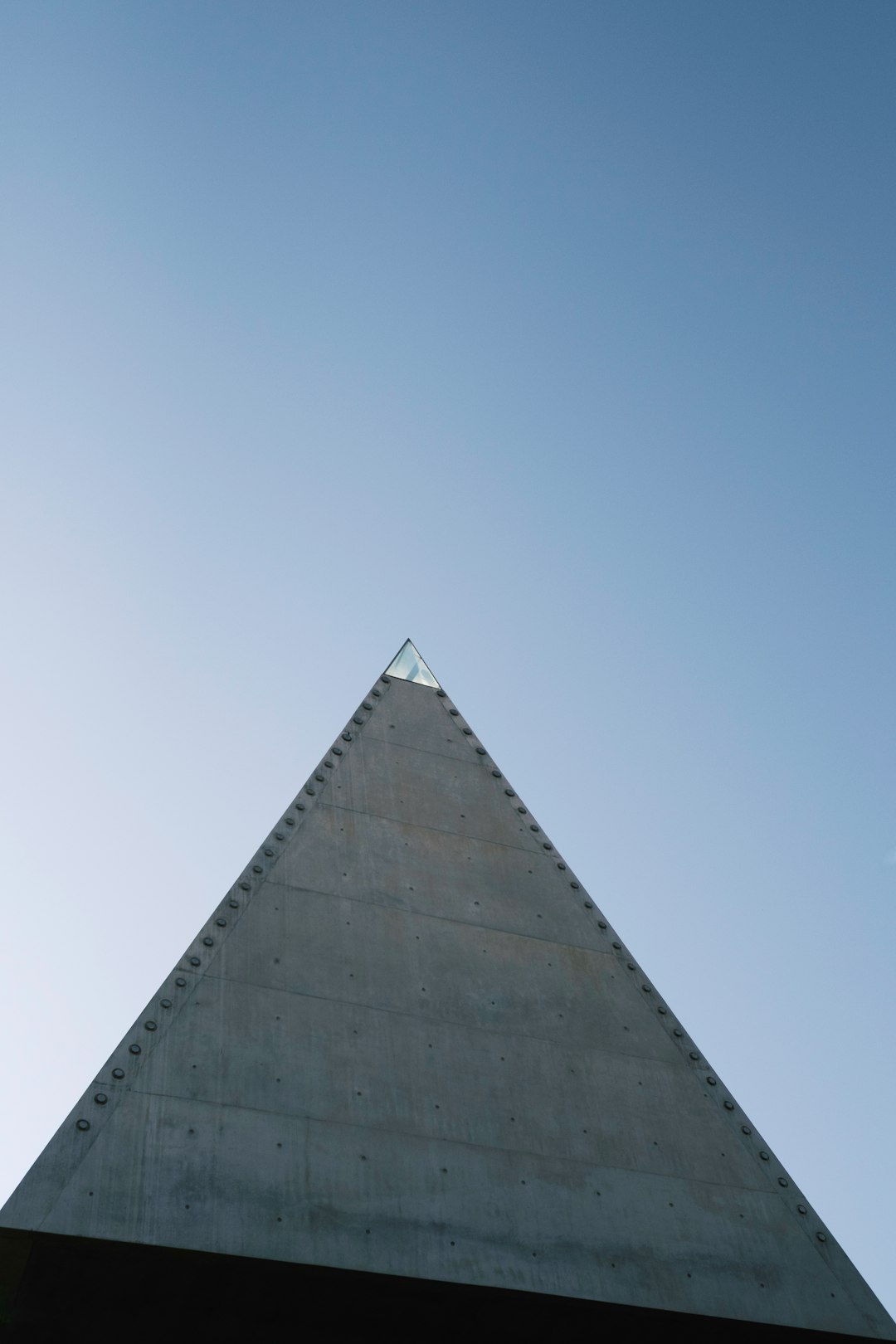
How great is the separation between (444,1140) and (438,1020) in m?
1.34

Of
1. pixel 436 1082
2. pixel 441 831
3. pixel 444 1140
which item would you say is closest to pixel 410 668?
pixel 441 831

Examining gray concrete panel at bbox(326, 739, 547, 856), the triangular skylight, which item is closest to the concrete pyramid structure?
gray concrete panel at bbox(326, 739, 547, 856)

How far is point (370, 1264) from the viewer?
8.52 metres

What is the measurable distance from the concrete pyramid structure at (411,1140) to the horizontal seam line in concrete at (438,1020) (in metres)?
0.03

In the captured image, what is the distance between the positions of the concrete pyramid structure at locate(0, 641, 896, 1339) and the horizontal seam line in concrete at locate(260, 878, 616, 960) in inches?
0.8

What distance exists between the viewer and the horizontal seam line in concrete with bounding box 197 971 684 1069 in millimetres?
10430

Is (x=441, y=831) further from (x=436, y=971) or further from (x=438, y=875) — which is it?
(x=436, y=971)

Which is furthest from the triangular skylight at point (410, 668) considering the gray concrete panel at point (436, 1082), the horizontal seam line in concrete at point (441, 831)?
the gray concrete panel at point (436, 1082)

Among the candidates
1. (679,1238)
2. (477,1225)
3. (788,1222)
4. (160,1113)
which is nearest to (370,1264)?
(477,1225)

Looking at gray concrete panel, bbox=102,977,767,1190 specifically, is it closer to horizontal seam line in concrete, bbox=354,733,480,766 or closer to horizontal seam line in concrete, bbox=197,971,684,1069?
horizontal seam line in concrete, bbox=197,971,684,1069

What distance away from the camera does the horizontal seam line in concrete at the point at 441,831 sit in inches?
515

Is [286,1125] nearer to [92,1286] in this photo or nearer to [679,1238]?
[92,1286]

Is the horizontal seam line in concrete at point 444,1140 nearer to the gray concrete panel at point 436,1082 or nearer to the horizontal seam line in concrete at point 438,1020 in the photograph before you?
the gray concrete panel at point 436,1082

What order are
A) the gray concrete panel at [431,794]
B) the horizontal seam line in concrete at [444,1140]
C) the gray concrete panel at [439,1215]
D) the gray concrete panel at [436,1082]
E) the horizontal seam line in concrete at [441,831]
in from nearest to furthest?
the gray concrete panel at [439,1215]
the horizontal seam line in concrete at [444,1140]
the gray concrete panel at [436,1082]
the horizontal seam line in concrete at [441,831]
the gray concrete panel at [431,794]
